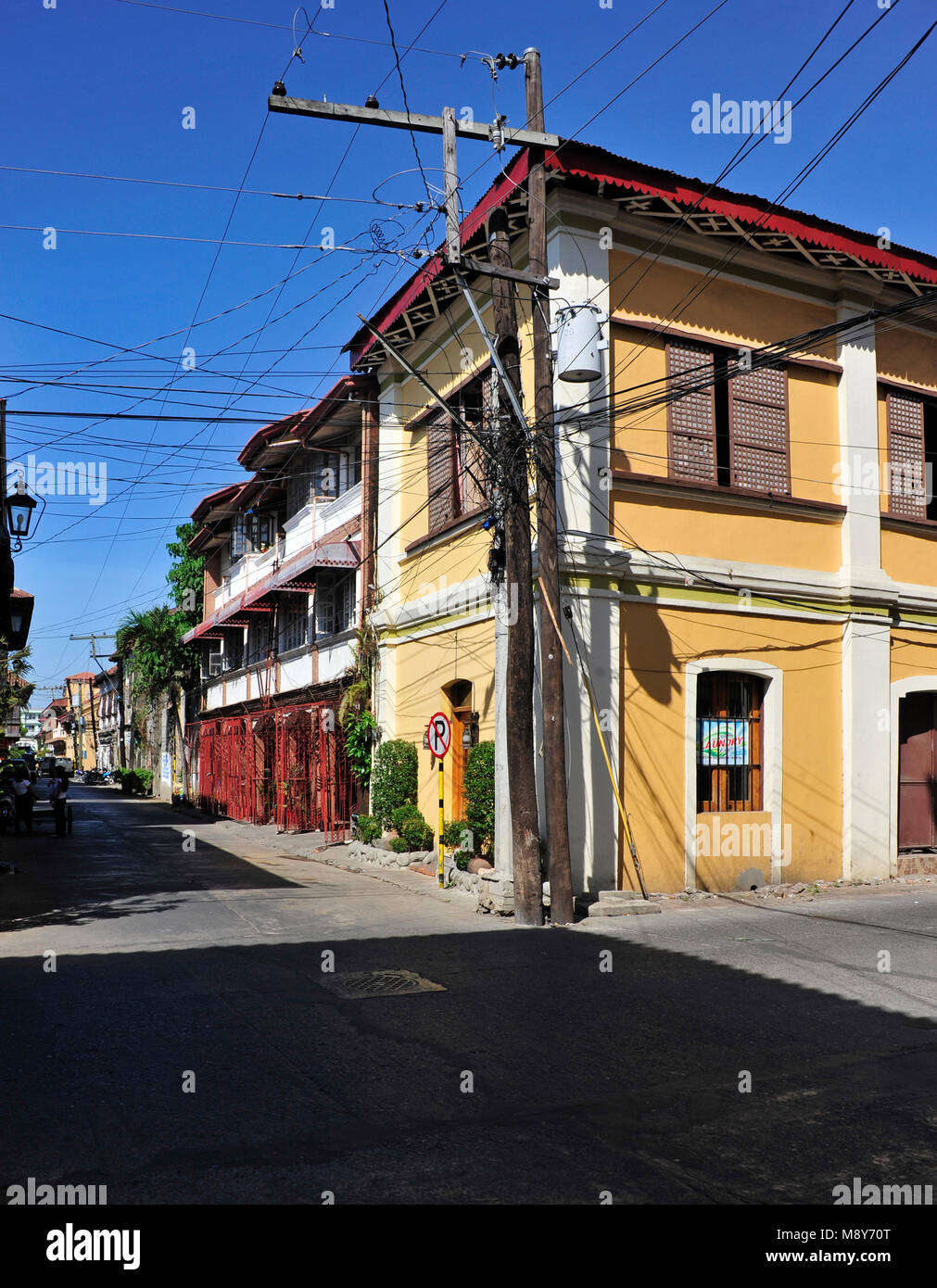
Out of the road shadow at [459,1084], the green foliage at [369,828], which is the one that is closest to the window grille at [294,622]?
the green foliage at [369,828]

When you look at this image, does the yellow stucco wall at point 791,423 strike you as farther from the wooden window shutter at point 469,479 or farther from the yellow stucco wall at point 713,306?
the wooden window shutter at point 469,479

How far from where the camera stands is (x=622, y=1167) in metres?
4.93

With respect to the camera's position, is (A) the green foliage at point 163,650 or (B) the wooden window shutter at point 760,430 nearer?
(B) the wooden window shutter at point 760,430

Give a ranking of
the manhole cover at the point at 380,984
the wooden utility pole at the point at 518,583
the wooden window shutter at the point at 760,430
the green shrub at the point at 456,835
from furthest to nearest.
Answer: the wooden window shutter at the point at 760,430, the green shrub at the point at 456,835, the wooden utility pole at the point at 518,583, the manhole cover at the point at 380,984

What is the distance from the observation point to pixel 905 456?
57.8 feet

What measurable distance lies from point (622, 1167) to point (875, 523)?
13893 mm

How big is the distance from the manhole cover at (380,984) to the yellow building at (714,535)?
4.07 meters

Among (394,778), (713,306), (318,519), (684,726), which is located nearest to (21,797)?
(318,519)

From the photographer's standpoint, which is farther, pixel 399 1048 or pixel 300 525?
pixel 300 525

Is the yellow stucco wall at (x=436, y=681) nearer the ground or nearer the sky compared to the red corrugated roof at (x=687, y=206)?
nearer the ground

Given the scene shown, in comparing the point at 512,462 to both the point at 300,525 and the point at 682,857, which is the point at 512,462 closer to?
the point at 682,857

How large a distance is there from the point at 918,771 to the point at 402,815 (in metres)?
8.30

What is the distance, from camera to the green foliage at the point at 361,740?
20.6 meters
